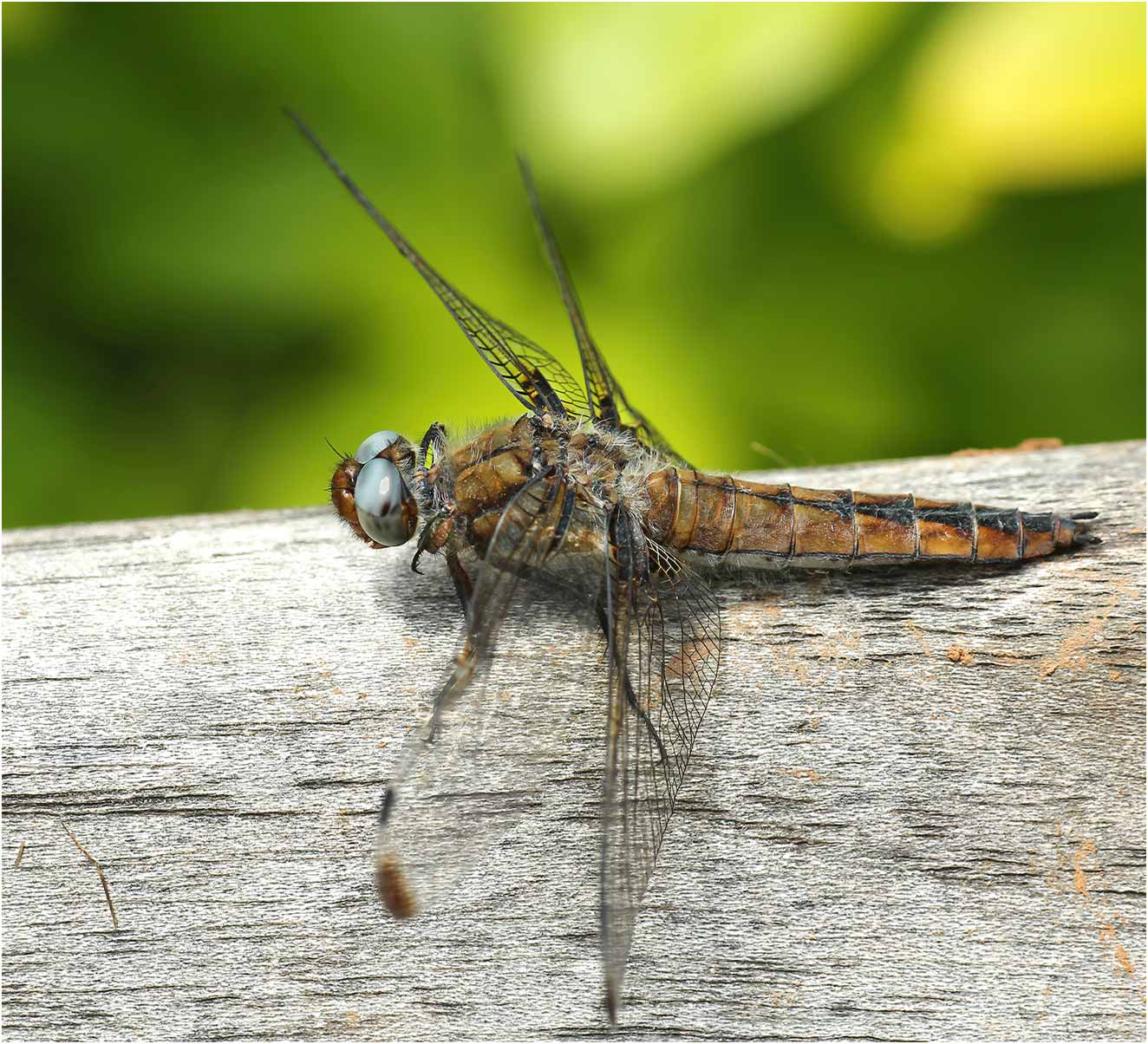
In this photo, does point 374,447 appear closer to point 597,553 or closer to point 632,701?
point 597,553

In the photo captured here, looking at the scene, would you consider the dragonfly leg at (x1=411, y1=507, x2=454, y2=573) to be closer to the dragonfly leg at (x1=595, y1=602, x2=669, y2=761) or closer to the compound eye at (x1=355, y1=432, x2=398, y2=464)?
the compound eye at (x1=355, y1=432, x2=398, y2=464)

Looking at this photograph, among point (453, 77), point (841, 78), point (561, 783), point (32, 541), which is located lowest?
point (561, 783)

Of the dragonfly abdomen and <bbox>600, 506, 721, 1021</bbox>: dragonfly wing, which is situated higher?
the dragonfly abdomen

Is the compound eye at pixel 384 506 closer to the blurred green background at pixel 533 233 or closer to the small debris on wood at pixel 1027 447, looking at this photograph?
the blurred green background at pixel 533 233

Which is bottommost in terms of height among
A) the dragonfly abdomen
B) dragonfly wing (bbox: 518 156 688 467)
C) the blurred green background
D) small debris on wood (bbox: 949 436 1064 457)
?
the dragonfly abdomen

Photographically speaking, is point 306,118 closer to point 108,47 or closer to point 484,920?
point 108,47

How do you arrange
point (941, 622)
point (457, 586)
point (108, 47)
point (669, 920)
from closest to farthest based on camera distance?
point (669, 920)
point (941, 622)
point (457, 586)
point (108, 47)

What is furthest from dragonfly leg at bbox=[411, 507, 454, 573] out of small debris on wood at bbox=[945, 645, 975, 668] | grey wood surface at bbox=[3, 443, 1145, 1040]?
small debris on wood at bbox=[945, 645, 975, 668]

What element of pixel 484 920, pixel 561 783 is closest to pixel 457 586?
pixel 561 783
